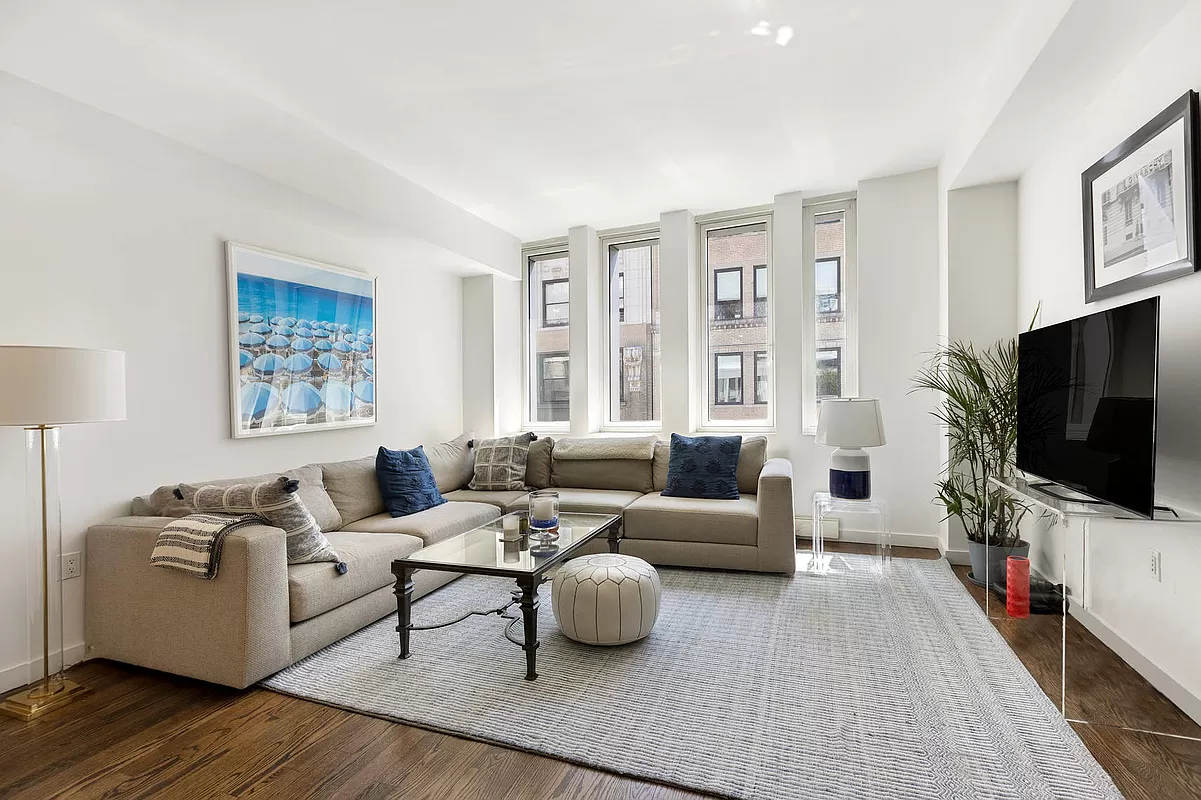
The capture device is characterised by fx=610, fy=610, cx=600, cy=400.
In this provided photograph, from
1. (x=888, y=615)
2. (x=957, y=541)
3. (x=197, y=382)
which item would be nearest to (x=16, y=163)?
(x=197, y=382)

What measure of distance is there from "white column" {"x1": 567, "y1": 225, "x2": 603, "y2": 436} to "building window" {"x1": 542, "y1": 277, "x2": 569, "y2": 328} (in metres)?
0.32

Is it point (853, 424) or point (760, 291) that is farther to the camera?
point (760, 291)

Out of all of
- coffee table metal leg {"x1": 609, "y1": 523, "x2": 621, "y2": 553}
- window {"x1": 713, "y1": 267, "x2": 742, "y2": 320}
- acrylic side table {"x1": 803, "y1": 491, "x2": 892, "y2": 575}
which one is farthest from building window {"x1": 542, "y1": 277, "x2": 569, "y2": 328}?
acrylic side table {"x1": 803, "y1": 491, "x2": 892, "y2": 575}

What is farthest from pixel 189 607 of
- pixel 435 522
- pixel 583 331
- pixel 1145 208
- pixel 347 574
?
pixel 1145 208

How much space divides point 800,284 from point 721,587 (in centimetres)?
240

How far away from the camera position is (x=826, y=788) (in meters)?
1.71

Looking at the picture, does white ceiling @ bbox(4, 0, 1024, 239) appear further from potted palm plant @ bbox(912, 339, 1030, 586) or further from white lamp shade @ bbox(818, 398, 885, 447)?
white lamp shade @ bbox(818, 398, 885, 447)

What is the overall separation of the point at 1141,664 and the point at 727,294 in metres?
3.48

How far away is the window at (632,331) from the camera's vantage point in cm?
538

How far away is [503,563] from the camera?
255cm

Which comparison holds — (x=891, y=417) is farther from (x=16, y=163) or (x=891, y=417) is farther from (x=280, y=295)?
(x=16, y=163)

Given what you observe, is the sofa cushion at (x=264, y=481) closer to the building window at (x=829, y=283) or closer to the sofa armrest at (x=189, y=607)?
the sofa armrest at (x=189, y=607)

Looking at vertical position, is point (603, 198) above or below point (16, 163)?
above

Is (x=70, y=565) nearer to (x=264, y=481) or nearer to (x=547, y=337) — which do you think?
(x=264, y=481)
